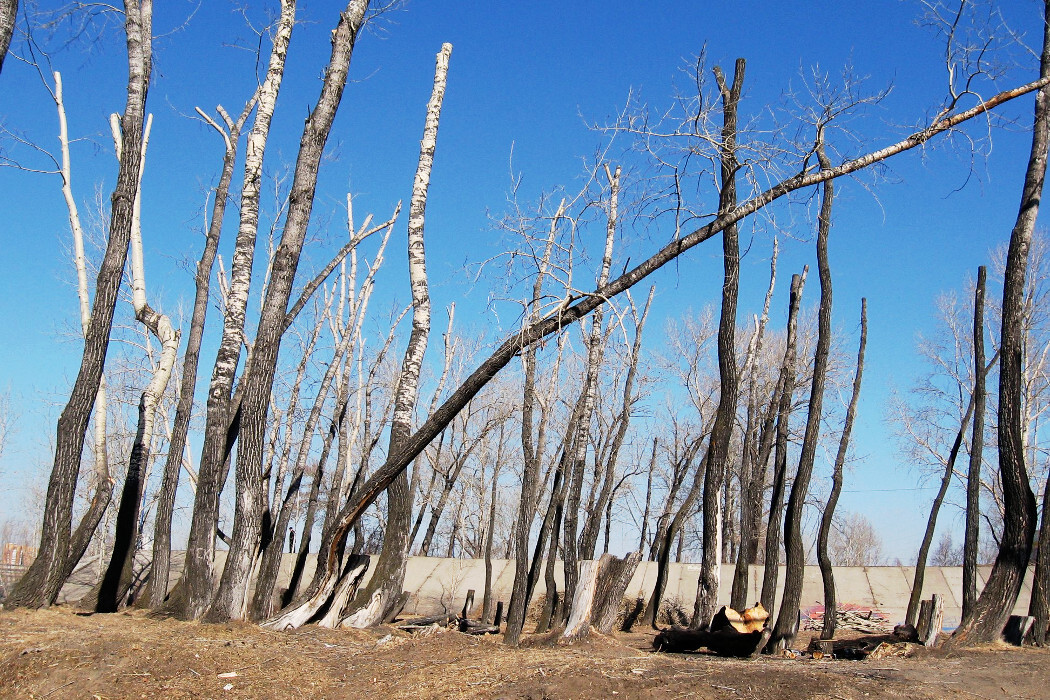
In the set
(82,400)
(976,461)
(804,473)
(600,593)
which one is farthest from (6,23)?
(976,461)

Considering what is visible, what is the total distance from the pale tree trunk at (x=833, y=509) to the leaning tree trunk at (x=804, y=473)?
7.35 ft

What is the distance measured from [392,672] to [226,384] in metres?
4.64

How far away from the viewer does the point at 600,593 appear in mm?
9781

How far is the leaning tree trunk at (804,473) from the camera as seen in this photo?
509 inches

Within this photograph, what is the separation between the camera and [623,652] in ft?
28.0

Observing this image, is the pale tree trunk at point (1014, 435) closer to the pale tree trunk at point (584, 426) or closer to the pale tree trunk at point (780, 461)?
the pale tree trunk at point (780, 461)

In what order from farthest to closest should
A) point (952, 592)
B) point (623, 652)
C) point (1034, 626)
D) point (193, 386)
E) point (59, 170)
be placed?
point (952, 592), point (193, 386), point (59, 170), point (1034, 626), point (623, 652)

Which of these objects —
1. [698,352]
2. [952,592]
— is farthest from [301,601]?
[698,352]

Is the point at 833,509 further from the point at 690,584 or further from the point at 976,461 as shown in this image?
the point at 690,584

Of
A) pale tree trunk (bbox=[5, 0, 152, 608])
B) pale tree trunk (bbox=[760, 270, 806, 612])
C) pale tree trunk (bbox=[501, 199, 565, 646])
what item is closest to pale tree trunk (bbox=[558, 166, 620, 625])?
pale tree trunk (bbox=[501, 199, 565, 646])

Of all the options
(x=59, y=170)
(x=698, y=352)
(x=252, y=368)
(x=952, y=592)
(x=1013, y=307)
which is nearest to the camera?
(x=252, y=368)

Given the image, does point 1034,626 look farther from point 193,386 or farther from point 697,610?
point 193,386

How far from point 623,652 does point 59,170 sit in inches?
455

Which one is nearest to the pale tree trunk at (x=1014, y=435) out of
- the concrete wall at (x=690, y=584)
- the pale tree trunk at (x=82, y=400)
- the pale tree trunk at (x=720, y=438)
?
the pale tree trunk at (x=720, y=438)
